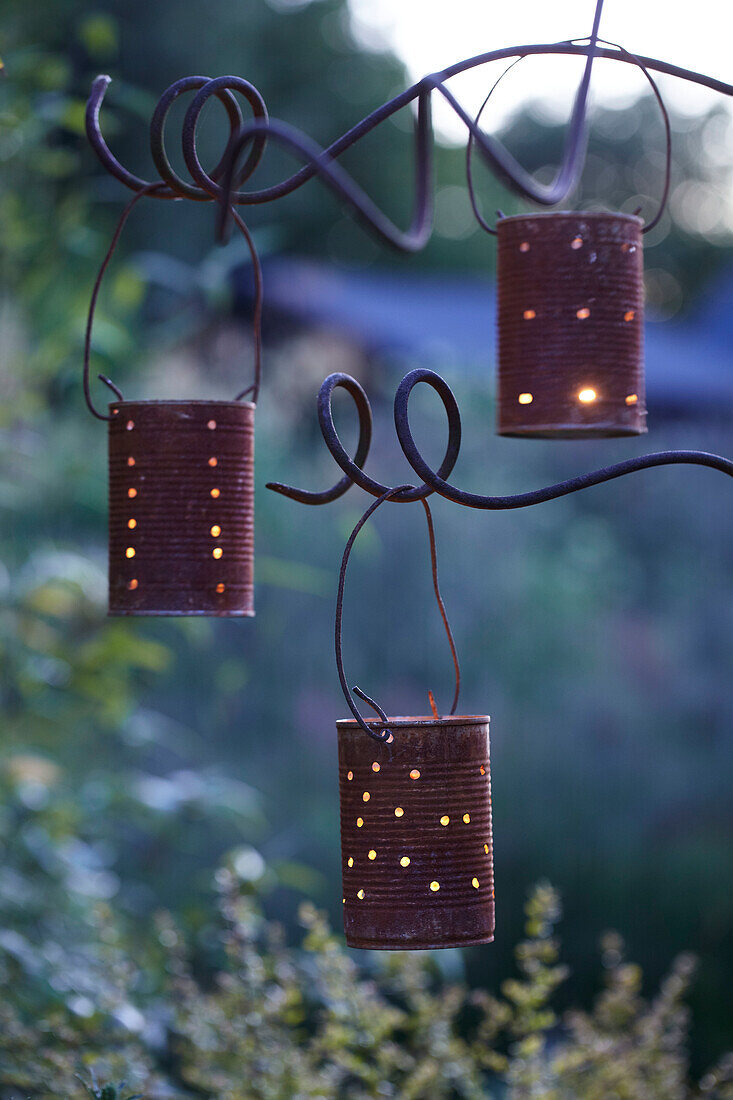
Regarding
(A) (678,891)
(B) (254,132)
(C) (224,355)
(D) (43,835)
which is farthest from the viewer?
(C) (224,355)

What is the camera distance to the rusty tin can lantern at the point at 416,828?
100 centimetres

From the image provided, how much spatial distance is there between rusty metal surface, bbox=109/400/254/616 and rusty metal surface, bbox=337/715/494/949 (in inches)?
8.9

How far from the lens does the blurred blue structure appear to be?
5.86 m

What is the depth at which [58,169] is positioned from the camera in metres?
2.50

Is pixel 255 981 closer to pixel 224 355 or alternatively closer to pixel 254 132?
pixel 254 132

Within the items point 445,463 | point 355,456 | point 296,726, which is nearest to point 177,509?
point 355,456

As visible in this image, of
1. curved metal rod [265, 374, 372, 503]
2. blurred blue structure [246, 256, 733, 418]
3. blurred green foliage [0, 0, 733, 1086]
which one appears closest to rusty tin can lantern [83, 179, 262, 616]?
curved metal rod [265, 374, 372, 503]

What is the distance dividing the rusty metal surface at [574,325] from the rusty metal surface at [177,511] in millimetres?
273

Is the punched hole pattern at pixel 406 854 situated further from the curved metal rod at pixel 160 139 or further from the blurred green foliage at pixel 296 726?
the curved metal rod at pixel 160 139

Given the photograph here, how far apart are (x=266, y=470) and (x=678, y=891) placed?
4.56 feet

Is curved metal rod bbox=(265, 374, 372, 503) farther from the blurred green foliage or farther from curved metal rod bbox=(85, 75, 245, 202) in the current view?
the blurred green foliage

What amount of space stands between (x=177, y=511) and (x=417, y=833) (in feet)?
1.21

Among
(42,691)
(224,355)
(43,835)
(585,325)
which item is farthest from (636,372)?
(224,355)

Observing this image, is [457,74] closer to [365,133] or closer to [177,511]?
[365,133]
